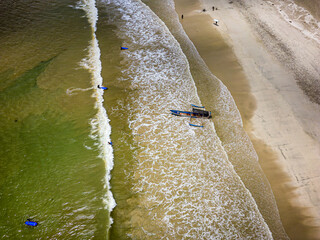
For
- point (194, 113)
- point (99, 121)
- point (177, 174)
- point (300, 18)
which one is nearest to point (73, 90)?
point (99, 121)

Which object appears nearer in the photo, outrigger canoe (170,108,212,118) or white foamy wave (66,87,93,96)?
outrigger canoe (170,108,212,118)

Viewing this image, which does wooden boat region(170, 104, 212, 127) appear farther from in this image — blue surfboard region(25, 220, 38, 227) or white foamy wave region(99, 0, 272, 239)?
blue surfboard region(25, 220, 38, 227)

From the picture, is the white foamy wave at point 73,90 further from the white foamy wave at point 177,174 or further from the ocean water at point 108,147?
the white foamy wave at point 177,174

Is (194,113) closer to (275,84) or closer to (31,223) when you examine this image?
(275,84)

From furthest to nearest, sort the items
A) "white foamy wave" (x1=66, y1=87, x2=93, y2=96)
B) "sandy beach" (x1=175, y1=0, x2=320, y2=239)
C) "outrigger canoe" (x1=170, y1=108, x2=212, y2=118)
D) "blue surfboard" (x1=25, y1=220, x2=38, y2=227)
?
1. "white foamy wave" (x1=66, y1=87, x2=93, y2=96)
2. "outrigger canoe" (x1=170, y1=108, x2=212, y2=118)
3. "sandy beach" (x1=175, y1=0, x2=320, y2=239)
4. "blue surfboard" (x1=25, y1=220, x2=38, y2=227)

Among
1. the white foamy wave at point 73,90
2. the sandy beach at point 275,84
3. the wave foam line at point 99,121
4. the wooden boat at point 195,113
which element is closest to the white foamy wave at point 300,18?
the sandy beach at point 275,84

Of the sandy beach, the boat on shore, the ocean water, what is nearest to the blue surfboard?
the ocean water
